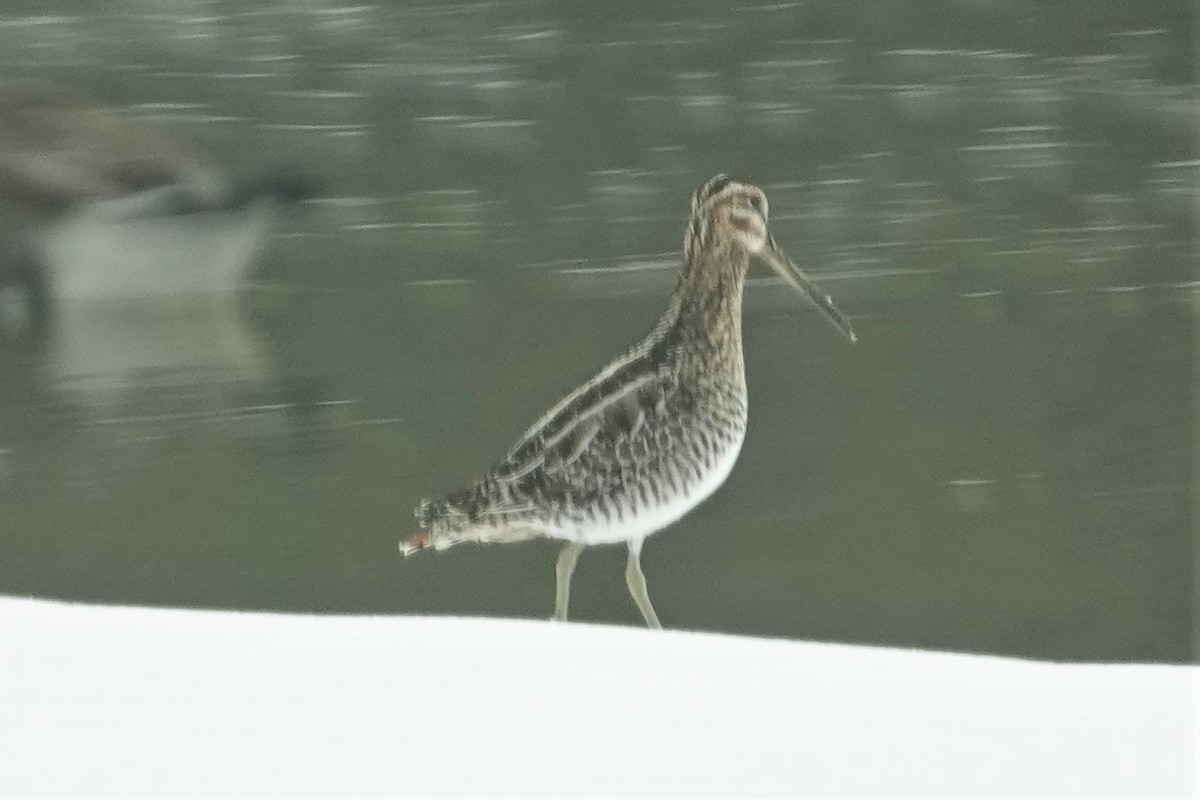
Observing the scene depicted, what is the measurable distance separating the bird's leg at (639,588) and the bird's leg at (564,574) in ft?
0.17

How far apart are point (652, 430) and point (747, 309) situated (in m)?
0.16

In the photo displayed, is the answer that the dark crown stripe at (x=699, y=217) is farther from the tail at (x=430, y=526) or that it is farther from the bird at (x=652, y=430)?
the tail at (x=430, y=526)

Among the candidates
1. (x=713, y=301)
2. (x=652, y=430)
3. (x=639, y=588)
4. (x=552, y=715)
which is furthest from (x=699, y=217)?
(x=552, y=715)

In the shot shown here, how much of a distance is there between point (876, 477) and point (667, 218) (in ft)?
1.11

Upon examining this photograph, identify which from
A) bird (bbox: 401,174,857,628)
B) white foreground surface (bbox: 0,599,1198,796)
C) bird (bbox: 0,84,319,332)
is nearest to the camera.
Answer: white foreground surface (bbox: 0,599,1198,796)

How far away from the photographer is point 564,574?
73.0 inches

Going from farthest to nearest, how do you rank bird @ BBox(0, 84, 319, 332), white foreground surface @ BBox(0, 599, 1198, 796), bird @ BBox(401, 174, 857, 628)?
bird @ BBox(0, 84, 319, 332)
bird @ BBox(401, 174, 857, 628)
white foreground surface @ BBox(0, 599, 1198, 796)

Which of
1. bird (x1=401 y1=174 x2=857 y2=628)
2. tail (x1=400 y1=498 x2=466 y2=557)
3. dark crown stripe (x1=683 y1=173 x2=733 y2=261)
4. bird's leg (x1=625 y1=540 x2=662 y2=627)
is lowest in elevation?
bird's leg (x1=625 y1=540 x2=662 y2=627)

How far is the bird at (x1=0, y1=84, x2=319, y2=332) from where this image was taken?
192 cm

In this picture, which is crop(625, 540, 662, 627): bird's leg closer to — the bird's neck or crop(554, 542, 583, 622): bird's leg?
crop(554, 542, 583, 622): bird's leg

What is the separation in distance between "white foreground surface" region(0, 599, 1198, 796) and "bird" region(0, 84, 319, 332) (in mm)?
376

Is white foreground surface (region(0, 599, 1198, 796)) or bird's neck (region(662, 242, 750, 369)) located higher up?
bird's neck (region(662, 242, 750, 369))

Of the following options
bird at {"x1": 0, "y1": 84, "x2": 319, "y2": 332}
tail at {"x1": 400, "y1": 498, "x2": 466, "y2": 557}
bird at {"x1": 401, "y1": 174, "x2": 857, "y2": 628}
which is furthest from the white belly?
bird at {"x1": 0, "y1": 84, "x2": 319, "y2": 332}

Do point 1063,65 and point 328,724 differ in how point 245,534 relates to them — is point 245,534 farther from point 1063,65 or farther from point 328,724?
point 1063,65
